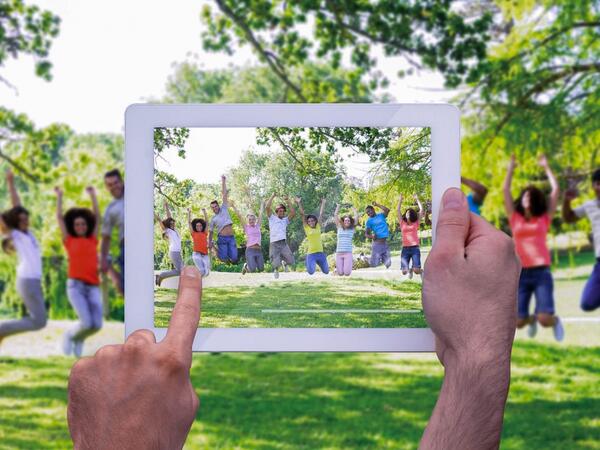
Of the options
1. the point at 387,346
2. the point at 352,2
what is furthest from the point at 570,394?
the point at 387,346

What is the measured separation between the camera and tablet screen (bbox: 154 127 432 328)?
86 cm

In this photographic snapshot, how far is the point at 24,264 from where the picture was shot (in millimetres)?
4625

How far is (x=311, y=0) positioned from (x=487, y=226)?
3.60m

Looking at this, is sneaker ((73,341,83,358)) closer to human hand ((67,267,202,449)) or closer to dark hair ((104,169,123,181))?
dark hair ((104,169,123,181))

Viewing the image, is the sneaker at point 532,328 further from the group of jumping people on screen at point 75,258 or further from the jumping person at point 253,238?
the jumping person at point 253,238

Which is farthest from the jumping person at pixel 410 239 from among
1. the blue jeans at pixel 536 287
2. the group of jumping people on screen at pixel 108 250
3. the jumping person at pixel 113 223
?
the jumping person at pixel 113 223

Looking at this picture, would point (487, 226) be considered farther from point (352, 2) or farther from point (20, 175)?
point (20, 175)

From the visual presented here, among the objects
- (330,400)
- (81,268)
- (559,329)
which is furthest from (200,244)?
(559,329)

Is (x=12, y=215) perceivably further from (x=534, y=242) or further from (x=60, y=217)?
(x=534, y=242)

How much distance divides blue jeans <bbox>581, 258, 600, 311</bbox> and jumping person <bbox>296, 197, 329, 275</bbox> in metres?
3.69

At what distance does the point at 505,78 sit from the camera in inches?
163

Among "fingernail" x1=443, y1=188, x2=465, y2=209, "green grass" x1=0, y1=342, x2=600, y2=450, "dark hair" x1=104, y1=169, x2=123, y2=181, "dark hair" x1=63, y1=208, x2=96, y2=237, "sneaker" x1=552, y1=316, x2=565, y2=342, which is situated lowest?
"green grass" x1=0, y1=342, x2=600, y2=450

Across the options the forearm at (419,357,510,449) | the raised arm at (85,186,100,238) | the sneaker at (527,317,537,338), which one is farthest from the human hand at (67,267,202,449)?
the sneaker at (527,317,537,338)

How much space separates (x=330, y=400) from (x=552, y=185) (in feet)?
A: 5.98
